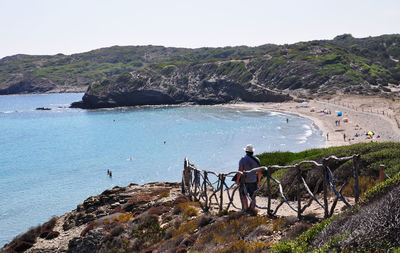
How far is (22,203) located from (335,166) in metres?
29.8

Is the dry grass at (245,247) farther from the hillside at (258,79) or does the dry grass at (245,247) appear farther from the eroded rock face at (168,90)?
the eroded rock face at (168,90)

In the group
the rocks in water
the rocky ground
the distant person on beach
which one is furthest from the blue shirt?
the rocks in water

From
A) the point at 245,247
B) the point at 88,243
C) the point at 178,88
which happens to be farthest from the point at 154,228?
the point at 178,88

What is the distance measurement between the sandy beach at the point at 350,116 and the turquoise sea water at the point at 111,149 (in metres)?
3.05

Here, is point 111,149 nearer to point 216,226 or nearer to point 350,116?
point 350,116

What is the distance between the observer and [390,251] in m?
4.54

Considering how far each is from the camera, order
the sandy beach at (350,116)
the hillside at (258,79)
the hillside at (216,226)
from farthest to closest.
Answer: the hillside at (258,79) < the sandy beach at (350,116) < the hillside at (216,226)

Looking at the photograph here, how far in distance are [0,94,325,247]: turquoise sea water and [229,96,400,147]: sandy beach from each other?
3.05m

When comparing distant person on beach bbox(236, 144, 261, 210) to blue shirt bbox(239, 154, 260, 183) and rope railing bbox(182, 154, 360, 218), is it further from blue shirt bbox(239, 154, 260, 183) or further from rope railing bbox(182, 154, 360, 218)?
rope railing bbox(182, 154, 360, 218)

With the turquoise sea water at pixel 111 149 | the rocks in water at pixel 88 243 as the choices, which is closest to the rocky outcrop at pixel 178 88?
the turquoise sea water at pixel 111 149

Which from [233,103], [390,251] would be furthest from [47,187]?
[233,103]

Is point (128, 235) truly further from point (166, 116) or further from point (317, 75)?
point (317, 75)

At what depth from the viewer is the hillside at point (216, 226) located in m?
5.15

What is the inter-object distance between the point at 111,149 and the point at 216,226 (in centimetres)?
5002
